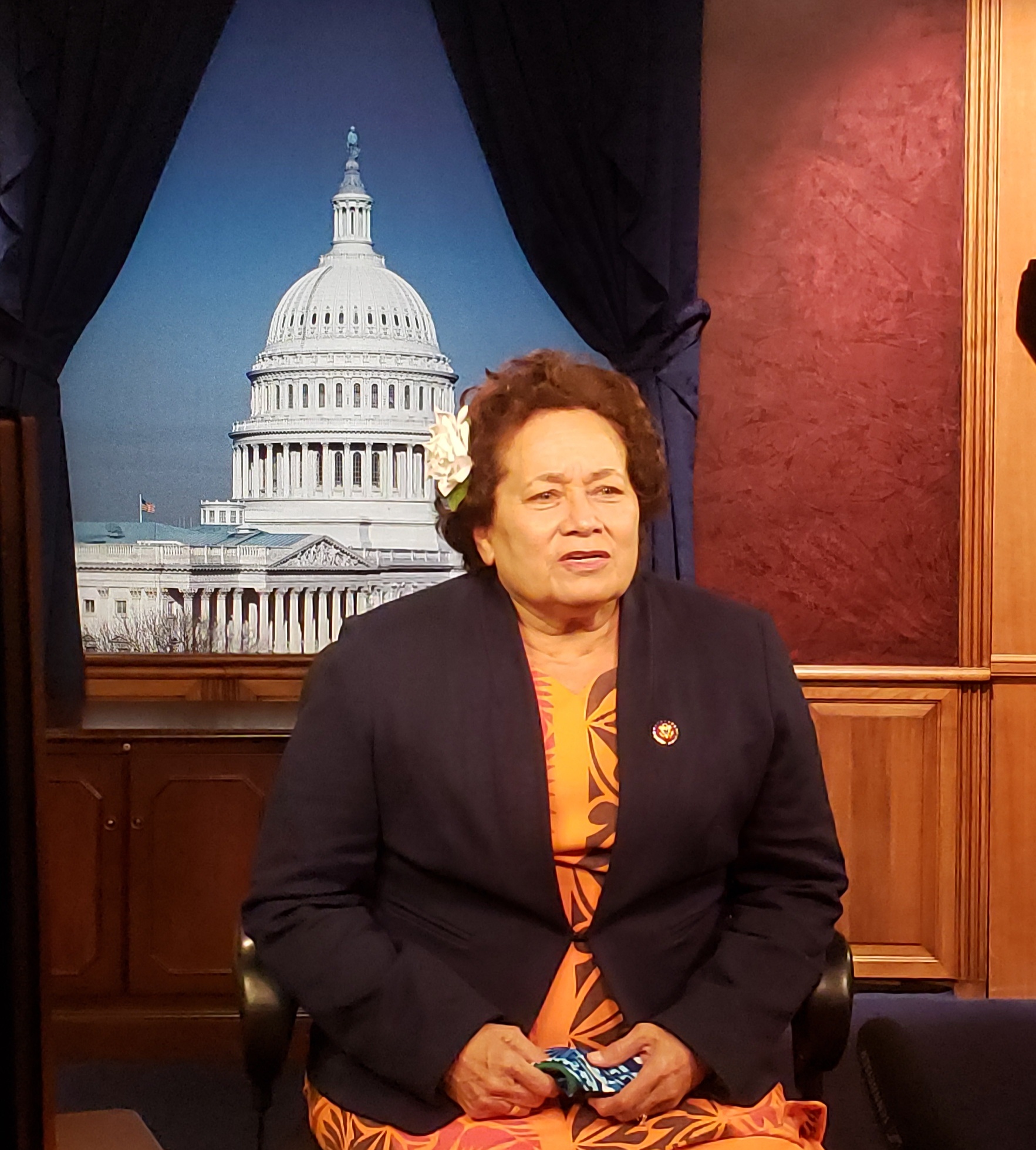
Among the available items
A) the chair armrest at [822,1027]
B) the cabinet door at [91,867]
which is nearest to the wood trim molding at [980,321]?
the chair armrest at [822,1027]

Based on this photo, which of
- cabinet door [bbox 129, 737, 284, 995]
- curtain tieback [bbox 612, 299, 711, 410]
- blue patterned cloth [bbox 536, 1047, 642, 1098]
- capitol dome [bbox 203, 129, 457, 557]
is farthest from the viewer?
capitol dome [bbox 203, 129, 457, 557]

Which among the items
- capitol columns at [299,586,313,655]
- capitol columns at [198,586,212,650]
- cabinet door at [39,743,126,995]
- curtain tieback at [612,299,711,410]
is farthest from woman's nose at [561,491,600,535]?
capitol columns at [198,586,212,650]

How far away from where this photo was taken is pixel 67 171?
3609mm

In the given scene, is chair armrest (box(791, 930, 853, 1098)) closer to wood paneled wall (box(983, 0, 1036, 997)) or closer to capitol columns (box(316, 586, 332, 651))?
wood paneled wall (box(983, 0, 1036, 997))

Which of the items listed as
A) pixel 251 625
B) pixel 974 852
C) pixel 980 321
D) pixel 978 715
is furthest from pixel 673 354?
pixel 974 852

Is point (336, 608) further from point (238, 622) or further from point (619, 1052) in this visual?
point (619, 1052)

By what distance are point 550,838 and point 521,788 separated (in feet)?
0.25

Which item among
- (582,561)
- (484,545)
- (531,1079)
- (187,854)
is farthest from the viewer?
(187,854)

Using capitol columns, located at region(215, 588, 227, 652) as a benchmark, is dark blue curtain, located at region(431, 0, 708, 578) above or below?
above

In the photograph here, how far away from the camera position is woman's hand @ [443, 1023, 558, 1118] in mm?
1582

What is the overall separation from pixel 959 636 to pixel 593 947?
2380 millimetres

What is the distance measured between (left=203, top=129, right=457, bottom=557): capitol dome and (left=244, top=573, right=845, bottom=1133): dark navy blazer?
6.58 feet

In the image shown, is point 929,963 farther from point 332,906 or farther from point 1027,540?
point 332,906

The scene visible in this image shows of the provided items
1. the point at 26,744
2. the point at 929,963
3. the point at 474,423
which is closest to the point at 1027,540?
the point at 929,963
